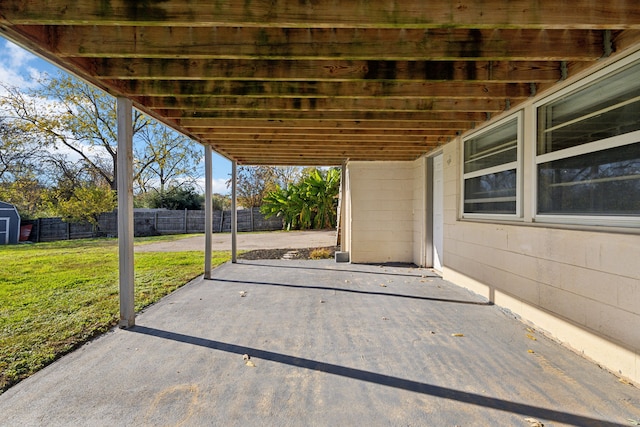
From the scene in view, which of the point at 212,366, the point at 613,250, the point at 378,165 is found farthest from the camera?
the point at 378,165

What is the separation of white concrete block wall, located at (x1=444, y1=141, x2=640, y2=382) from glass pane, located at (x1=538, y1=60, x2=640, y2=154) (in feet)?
2.77

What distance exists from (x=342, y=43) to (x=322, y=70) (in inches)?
16.3

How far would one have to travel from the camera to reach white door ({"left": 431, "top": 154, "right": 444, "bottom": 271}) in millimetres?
6348

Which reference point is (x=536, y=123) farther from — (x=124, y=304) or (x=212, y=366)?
(x=124, y=304)

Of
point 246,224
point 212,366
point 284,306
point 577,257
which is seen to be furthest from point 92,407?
point 246,224

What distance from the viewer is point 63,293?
482cm

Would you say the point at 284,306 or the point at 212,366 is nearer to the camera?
the point at 212,366

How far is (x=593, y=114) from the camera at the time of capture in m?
2.76

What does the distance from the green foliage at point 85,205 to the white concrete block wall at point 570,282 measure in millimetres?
15607

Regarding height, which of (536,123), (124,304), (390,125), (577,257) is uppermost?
(390,125)

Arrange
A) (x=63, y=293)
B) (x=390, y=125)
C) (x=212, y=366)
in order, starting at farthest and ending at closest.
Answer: (x=63, y=293) → (x=390, y=125) → (x=212, y=366)

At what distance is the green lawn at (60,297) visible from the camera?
283 centimetres

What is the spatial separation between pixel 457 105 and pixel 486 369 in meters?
2.90

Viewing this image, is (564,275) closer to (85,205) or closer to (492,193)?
(492,193)
